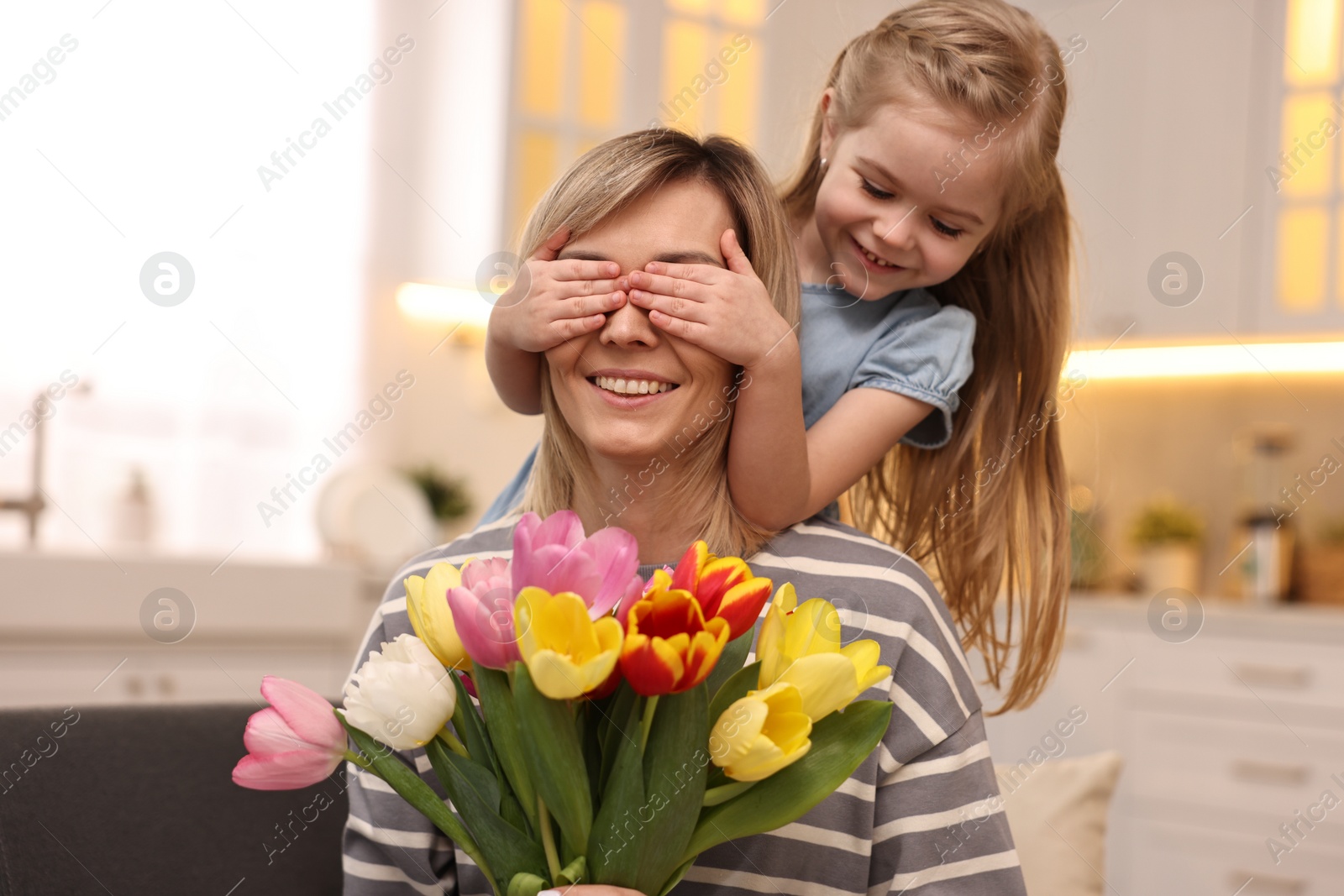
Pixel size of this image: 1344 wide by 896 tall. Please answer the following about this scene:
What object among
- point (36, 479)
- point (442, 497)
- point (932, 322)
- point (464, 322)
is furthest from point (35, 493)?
point (932, 322)

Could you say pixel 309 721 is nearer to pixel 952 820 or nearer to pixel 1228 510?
pixel 952 820

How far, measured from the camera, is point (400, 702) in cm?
71

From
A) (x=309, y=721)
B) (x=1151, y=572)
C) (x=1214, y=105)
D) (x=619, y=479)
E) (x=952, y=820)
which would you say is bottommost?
(x=1151, y=572)

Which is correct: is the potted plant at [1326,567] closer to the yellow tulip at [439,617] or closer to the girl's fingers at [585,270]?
the girl's fingers at [585,270]

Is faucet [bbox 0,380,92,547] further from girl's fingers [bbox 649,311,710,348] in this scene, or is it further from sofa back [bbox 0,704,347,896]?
girl's fingers [bbox 649,311,710,348]

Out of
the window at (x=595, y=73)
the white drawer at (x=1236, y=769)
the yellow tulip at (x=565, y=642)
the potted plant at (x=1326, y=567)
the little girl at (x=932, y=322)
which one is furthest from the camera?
the window at (x=595, y=73)

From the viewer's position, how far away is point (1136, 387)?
3.96 metres

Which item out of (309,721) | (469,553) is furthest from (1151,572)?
(309,721)

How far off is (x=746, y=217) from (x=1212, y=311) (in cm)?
276

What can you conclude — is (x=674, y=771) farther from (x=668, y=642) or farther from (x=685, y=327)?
(x=685, y=327)

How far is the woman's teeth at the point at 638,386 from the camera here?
104 centimetres

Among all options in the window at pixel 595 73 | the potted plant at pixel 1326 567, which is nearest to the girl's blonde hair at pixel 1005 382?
the window at pixel 595 73

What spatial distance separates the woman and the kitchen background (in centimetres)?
163

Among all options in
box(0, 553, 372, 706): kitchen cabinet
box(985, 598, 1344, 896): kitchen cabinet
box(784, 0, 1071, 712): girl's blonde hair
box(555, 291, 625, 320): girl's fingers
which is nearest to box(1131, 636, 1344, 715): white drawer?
box(985, 598, 1344, 896): kitchen cabinet
